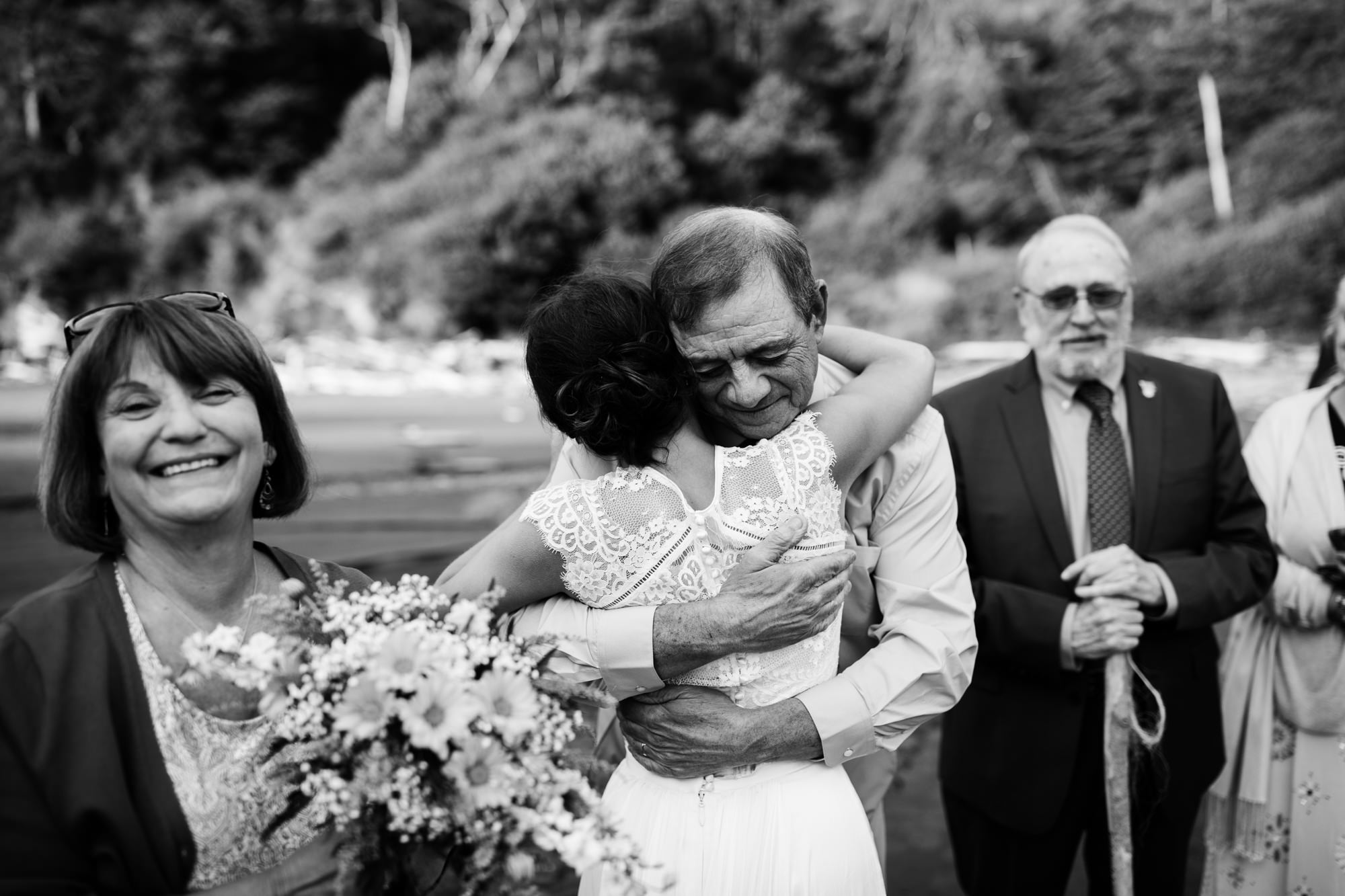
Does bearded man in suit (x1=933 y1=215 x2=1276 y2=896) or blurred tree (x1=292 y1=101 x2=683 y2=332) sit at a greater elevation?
blurred tree (x1=292 y1=101 x2=683 y2=332)

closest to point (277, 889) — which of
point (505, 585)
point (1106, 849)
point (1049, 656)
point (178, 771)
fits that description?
point (178, 771)

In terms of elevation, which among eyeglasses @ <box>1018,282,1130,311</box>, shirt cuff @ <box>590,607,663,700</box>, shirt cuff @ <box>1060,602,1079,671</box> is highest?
eyeglasses @ <box>1018,282,1130,311</box>

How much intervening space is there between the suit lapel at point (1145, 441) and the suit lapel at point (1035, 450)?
21 cm

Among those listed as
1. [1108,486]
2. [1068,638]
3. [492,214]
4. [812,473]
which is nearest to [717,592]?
[812,473]

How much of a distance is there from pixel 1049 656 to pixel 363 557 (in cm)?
498

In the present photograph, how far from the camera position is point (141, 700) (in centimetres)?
176

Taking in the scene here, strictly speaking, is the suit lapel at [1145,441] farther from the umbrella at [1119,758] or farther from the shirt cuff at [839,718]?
the shirt cuff at [839,718]

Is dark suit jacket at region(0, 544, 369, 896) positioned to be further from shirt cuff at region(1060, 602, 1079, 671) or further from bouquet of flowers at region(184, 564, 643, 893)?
shirt cuff at region(1060, 602, 1079, 671)

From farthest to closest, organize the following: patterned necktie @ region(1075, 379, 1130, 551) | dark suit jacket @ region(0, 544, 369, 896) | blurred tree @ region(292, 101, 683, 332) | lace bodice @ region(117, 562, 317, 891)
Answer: blurred tree @ region(292, 101, 683, 332) < patterned necktie @ region(1075, 379, 1130, 551) < lace bodice @ region(117, 562, 317, 891) < dark suit jacket @ region(0, 544, 369, 896)

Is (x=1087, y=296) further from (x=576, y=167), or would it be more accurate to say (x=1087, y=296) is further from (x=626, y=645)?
(x=576, y=167)

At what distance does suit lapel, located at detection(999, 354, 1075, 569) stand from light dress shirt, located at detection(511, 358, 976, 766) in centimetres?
76

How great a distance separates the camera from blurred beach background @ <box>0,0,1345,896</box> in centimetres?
820

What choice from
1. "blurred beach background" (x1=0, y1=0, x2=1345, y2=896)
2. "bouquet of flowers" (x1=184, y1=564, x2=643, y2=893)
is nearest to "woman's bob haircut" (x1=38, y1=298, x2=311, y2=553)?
"bouquet of flowers" (x1=184, y1=564, x2=643, y2=893)

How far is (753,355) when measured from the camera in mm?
2012
